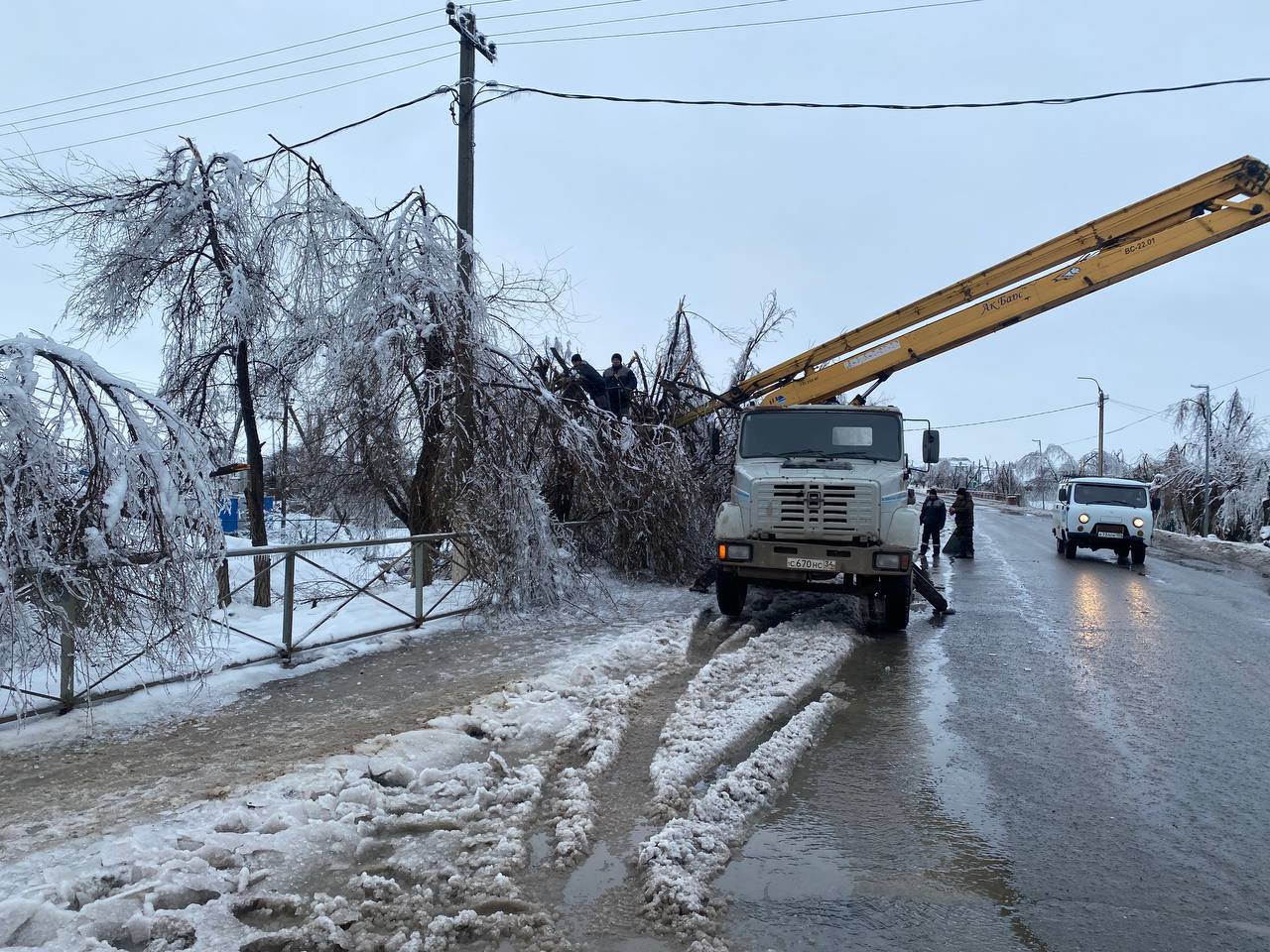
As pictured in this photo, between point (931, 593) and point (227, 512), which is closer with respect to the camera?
point (227, 512)

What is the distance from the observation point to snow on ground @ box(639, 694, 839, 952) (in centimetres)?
314

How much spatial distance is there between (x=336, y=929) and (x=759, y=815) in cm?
205

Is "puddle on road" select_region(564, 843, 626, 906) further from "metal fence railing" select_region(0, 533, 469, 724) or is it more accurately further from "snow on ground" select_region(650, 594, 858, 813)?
"metal fence railing" select_region(0, 533, 469, 724)

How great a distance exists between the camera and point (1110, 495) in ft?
65.8

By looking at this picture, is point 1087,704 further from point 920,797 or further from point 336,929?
point 336,929

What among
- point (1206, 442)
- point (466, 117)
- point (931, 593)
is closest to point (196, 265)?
point (466, 117)

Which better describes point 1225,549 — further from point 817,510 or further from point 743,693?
point 743,693

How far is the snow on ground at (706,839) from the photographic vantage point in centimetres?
314

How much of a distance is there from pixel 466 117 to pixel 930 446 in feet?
24.9

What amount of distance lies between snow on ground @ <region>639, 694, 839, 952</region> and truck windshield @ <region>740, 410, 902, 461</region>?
5.30 metres

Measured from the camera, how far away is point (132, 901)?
3.07 m

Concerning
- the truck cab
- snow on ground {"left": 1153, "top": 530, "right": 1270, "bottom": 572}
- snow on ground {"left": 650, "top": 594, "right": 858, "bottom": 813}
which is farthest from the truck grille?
snow on ground {"left": 1153, "top": 530, "right": 1270, "bottom": 572}

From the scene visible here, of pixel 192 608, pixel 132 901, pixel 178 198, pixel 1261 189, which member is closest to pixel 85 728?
pixel 192 608

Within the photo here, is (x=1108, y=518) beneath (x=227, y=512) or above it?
beneath
